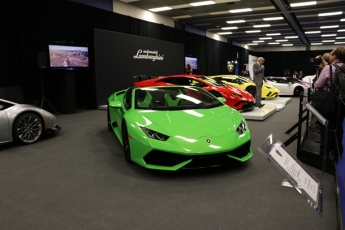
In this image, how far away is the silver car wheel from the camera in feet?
14.8

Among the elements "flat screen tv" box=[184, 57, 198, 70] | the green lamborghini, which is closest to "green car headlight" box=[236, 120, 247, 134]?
the green lamborghini

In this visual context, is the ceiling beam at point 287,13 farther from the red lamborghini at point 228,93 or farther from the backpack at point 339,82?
the backpack at point 339,82

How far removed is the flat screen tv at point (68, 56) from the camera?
7.84 metres

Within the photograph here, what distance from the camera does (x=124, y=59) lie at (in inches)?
408

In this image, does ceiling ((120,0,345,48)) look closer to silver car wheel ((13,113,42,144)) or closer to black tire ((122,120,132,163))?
silver car wheel ((13,113,42,144))

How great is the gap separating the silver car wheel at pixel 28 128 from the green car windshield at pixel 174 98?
189cm

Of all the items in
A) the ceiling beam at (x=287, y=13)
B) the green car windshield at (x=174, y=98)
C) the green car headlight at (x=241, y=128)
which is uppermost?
the ceiling beam at (x=287, y=13)

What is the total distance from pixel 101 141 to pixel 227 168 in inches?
94.8

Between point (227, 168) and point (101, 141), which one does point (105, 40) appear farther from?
point (227, 168)

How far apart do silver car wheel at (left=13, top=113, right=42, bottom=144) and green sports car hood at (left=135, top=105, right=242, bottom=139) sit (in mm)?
2134

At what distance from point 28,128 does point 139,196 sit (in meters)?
2.91

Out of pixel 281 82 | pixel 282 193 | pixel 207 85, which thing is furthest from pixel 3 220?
pixel 281 82

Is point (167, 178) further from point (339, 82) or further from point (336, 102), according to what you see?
point (339, 82)

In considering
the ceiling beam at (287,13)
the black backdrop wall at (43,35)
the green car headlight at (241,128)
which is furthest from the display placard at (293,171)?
the ceiling beam at (287,13)
